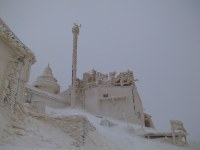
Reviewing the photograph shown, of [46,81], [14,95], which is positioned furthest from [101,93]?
[14,95]

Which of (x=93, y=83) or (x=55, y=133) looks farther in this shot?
(x=93, y=83)

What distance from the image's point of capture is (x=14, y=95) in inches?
445

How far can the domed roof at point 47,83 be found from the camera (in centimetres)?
3381

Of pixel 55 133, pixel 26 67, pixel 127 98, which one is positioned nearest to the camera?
pixel 55 133

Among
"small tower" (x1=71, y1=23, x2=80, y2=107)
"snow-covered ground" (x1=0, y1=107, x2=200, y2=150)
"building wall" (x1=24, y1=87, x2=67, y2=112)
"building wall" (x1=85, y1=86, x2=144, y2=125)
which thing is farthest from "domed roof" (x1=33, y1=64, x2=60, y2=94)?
"snow-covered ground" (x1=0, y1=107, x2=200, y2=150)

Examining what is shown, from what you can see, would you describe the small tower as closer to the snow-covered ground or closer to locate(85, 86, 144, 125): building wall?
locate(85, 86, 144, 125): building wall

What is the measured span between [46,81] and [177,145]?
2174cm

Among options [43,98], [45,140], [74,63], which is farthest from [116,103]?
[45,140]

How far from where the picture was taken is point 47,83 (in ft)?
112

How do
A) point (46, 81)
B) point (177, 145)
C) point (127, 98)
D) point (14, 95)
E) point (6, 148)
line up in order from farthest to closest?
point (46, 81), point (127, 98), point (177, 145), point (14, 95), point (6, 148)

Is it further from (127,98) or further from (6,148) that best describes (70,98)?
(6,148)

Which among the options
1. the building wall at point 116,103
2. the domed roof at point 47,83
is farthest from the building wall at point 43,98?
the building wall at point 116,103

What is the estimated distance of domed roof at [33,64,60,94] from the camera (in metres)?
33.8

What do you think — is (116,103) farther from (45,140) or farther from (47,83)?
(45,140)
